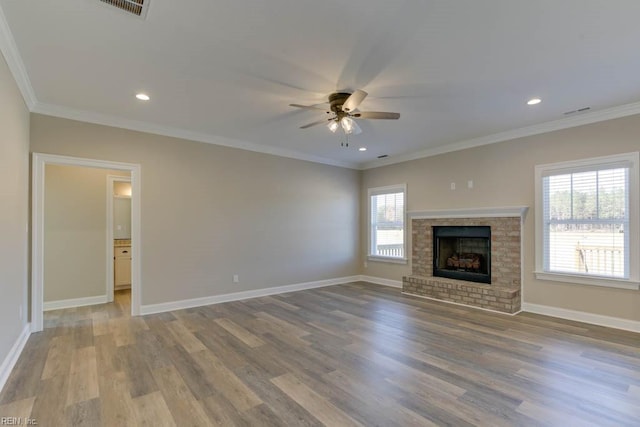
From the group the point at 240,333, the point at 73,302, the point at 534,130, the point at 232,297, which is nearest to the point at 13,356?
the point at 240,333

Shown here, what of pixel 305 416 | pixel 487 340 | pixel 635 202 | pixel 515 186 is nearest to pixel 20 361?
pixel 305 416

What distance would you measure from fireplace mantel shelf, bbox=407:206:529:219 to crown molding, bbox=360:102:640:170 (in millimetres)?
1100

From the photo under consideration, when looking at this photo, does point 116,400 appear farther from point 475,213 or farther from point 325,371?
point 475,213

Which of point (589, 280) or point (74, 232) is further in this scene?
point (74, 232)

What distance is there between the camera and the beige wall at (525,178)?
4055mm

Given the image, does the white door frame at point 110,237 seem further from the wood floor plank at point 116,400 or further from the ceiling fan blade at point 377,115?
the ceiling fan blade at point 377,115

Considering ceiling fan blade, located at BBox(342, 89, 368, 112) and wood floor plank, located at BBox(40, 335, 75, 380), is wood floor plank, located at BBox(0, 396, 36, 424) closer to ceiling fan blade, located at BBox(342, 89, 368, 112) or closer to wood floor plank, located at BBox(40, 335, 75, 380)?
wood floor plank, located at BBox(40, 335, 75, 380)

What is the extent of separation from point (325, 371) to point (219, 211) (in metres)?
3.43

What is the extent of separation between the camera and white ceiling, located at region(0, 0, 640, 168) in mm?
2254

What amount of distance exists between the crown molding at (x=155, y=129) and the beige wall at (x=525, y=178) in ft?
7.70

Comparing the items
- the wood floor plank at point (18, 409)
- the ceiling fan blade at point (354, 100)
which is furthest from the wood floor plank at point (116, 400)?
the ceiling fan blade at point (354, 100)

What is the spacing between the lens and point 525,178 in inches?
192

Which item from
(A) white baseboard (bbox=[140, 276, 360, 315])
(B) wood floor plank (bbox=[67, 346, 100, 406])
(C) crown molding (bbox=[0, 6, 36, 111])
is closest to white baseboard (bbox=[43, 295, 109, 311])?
(A) white baseboard (bbox=[140, 276, 360, 315])

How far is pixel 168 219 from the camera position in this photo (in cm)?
489
